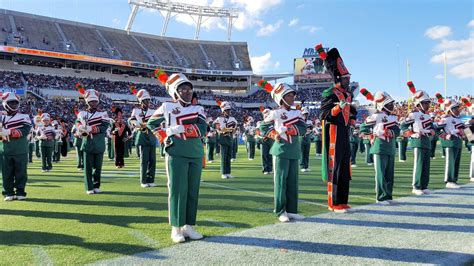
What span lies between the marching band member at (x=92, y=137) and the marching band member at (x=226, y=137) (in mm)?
3881

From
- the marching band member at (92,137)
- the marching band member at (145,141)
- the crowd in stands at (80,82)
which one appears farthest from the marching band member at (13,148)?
the crowd in stands at (80,82)

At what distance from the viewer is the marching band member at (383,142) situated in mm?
6895

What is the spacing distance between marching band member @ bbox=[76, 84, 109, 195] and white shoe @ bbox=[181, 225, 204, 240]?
4237 mm

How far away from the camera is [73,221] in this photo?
5.57 meters

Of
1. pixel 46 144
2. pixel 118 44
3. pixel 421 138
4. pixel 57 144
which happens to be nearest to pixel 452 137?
pixel 421 138

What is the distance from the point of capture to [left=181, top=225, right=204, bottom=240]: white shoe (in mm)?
4539

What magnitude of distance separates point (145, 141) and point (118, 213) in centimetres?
328

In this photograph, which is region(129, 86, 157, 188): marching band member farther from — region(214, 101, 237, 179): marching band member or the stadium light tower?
the stadium light tower

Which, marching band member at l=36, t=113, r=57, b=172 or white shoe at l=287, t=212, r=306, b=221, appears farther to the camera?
marching band member at l=36, t=113, r=57, b=172

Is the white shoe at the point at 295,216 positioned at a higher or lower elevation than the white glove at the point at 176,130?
lower

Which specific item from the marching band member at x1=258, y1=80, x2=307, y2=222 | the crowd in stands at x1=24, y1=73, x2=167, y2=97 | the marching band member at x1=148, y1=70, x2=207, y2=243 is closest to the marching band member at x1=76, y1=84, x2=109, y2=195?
the marching band member at x1=148, y1=70, x2=207, y2=243

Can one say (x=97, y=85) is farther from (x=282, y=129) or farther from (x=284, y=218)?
(x=284, y=218)

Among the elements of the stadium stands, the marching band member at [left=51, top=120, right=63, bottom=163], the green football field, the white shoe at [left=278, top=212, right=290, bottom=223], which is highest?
the stadium stands

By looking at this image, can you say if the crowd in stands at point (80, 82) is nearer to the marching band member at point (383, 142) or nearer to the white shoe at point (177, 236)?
the marching band member at point (383, 142)
